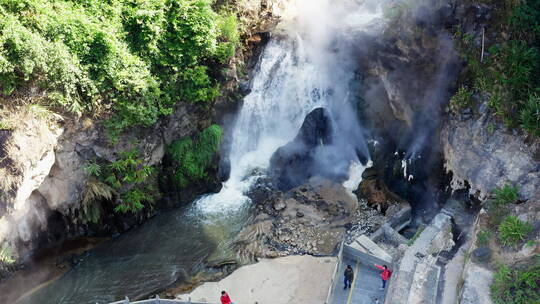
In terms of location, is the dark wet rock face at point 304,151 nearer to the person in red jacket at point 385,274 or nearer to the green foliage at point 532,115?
the person in red jacket at point 385,274

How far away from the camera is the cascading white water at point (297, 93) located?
27641 mm

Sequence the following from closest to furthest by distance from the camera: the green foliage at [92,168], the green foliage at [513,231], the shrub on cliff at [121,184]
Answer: the green foliage at [513,231]
the green foliage at [92,168]
the shrub on cliff at [121,184]

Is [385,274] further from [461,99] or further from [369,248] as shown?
[461,99]

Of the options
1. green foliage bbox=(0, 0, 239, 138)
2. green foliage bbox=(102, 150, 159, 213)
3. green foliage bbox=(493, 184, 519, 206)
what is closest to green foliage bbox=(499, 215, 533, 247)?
green foliage bbox=(493, 184, 519, 206)

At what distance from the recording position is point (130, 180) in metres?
22.8

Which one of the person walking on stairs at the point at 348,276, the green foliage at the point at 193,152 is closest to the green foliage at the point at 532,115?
the person walking on stairs at the point at 348,276

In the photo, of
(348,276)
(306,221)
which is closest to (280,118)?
(306,221)

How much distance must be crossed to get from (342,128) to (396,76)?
16.6ft

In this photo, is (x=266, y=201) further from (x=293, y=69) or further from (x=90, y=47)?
(x=90, y=47)

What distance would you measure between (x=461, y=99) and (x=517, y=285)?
31.8ft

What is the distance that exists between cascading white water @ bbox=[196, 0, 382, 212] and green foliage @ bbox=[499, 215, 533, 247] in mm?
10037

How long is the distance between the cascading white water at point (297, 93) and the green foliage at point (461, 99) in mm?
6603

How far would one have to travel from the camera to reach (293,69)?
28031 millimetres

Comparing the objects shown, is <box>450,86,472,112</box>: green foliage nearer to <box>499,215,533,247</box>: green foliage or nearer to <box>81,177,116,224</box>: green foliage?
<box>499,215,533,247</box>: green foliage
